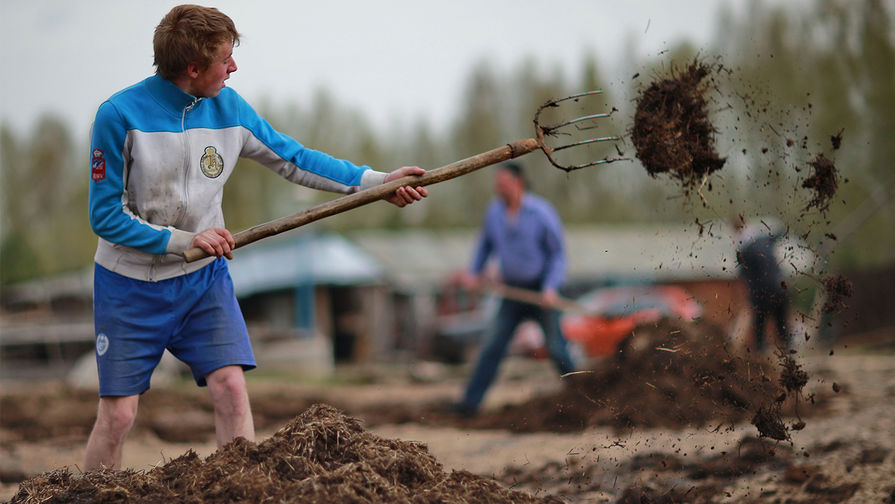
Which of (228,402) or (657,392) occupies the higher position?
(228,402)

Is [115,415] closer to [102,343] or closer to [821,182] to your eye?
[102,343]

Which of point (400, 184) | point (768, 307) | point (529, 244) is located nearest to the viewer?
point (400, 184)

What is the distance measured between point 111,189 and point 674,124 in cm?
255

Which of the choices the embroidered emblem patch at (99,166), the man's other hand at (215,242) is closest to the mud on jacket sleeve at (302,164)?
→ the man's other hand at (215,242)

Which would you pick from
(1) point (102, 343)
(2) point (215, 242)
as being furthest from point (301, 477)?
(1) point (102, 343)

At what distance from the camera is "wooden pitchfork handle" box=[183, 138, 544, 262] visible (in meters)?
3.19

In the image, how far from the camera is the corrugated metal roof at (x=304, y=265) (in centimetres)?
2370

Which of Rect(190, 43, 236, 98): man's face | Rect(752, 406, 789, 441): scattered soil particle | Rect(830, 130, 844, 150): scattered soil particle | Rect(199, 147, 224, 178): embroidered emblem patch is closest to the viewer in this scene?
Rect(190, 43, 236, 98): man's face

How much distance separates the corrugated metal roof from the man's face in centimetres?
2032

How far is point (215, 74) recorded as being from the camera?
3160mm

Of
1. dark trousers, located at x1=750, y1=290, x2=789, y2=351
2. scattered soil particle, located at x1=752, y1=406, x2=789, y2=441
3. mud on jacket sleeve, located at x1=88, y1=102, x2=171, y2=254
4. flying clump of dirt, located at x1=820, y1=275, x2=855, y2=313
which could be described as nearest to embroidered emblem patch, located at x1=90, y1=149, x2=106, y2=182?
mud on jacket sleeve, located at x1=88, y1=102, x2=171, y2=254

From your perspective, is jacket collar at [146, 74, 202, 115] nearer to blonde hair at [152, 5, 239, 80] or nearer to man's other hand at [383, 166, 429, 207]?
blonde hair at [152, 5, 239, 80]

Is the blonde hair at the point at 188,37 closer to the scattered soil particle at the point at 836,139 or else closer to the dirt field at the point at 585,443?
the dirt field at the point at 585,443

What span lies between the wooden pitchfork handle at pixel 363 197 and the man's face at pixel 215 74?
0.57 metres
